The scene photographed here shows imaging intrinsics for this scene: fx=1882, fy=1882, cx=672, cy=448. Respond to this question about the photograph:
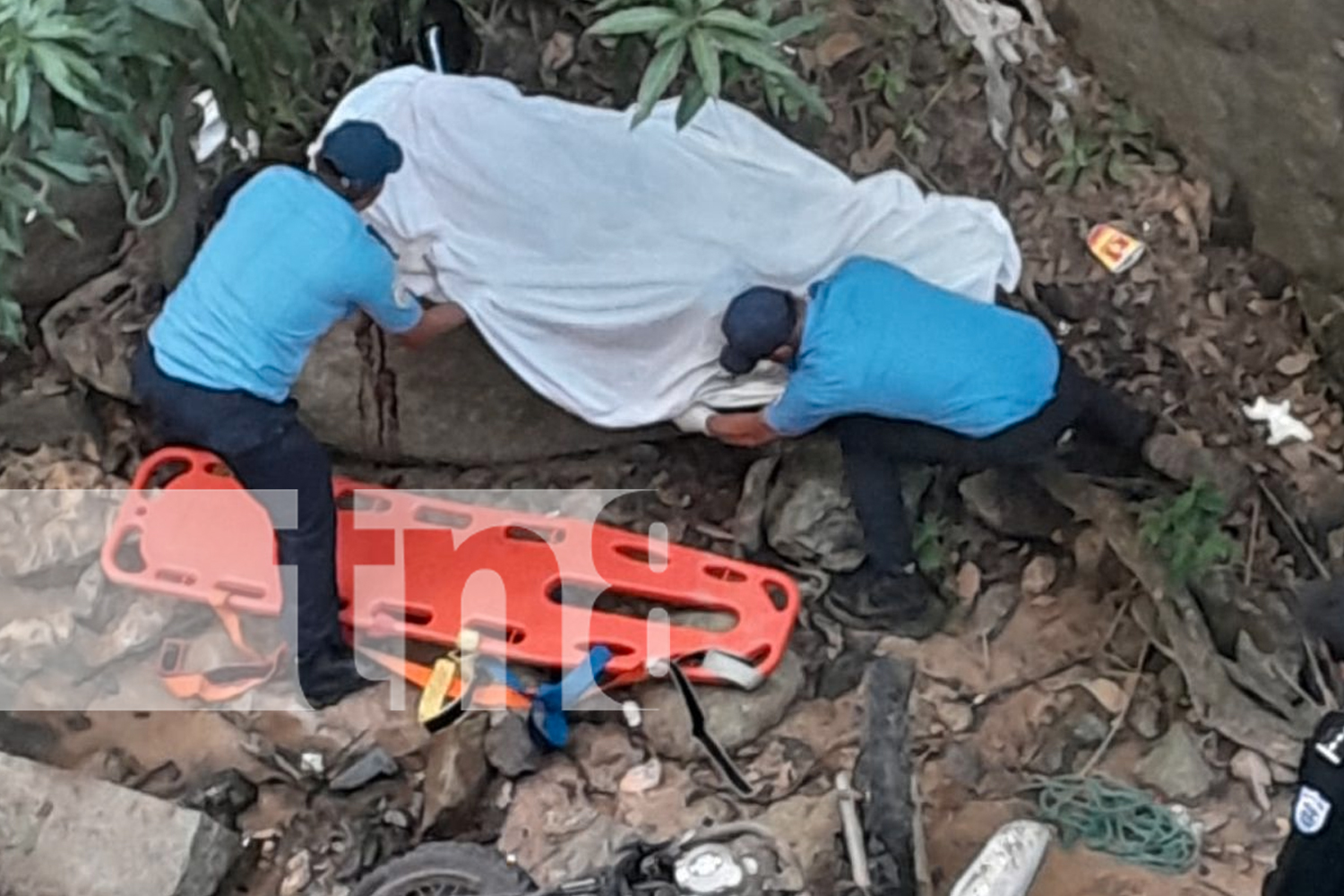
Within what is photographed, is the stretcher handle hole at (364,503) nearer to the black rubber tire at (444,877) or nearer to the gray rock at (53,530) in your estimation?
the gray rock at (53,530)

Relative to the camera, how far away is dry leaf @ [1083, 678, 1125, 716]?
298 cm

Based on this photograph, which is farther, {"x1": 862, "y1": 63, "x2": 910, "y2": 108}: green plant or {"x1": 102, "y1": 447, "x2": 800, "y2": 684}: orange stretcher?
{"x1": 862, "y1": 63, "x2": 910, "y2": 108}: green plant

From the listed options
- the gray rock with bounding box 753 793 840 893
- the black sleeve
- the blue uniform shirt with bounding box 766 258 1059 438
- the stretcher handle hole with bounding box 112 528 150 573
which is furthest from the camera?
the stretcher handle hole with bounding box 112 528 150 573

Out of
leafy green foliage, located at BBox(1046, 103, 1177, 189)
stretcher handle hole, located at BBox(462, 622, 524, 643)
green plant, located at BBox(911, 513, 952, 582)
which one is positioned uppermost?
leafy green foliage, located at BBox(1046, 103, 1177, 189)

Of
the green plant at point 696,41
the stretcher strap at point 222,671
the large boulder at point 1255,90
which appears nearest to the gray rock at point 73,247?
the stretcher strap at point 222,671

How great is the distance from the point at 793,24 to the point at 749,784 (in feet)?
3.88

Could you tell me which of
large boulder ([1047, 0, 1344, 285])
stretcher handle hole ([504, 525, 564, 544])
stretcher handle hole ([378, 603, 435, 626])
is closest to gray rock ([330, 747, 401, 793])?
stretcher handle hole ([378, 603, 435, 626])

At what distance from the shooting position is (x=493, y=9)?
11.3 ft

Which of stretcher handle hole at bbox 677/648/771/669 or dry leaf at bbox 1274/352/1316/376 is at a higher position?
dry leaf at bbox 1274/352/1316/376

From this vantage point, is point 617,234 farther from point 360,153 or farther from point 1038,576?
point 1038,576

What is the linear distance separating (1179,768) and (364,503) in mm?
1427

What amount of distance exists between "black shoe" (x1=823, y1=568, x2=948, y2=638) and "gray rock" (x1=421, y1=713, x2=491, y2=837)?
647 mm

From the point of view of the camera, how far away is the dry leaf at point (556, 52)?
11.4ft

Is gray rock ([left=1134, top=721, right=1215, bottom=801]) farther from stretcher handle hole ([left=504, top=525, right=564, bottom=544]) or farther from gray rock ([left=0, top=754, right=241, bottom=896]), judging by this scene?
gray rock ([left=0, top=754, right=241, bottom=896])
